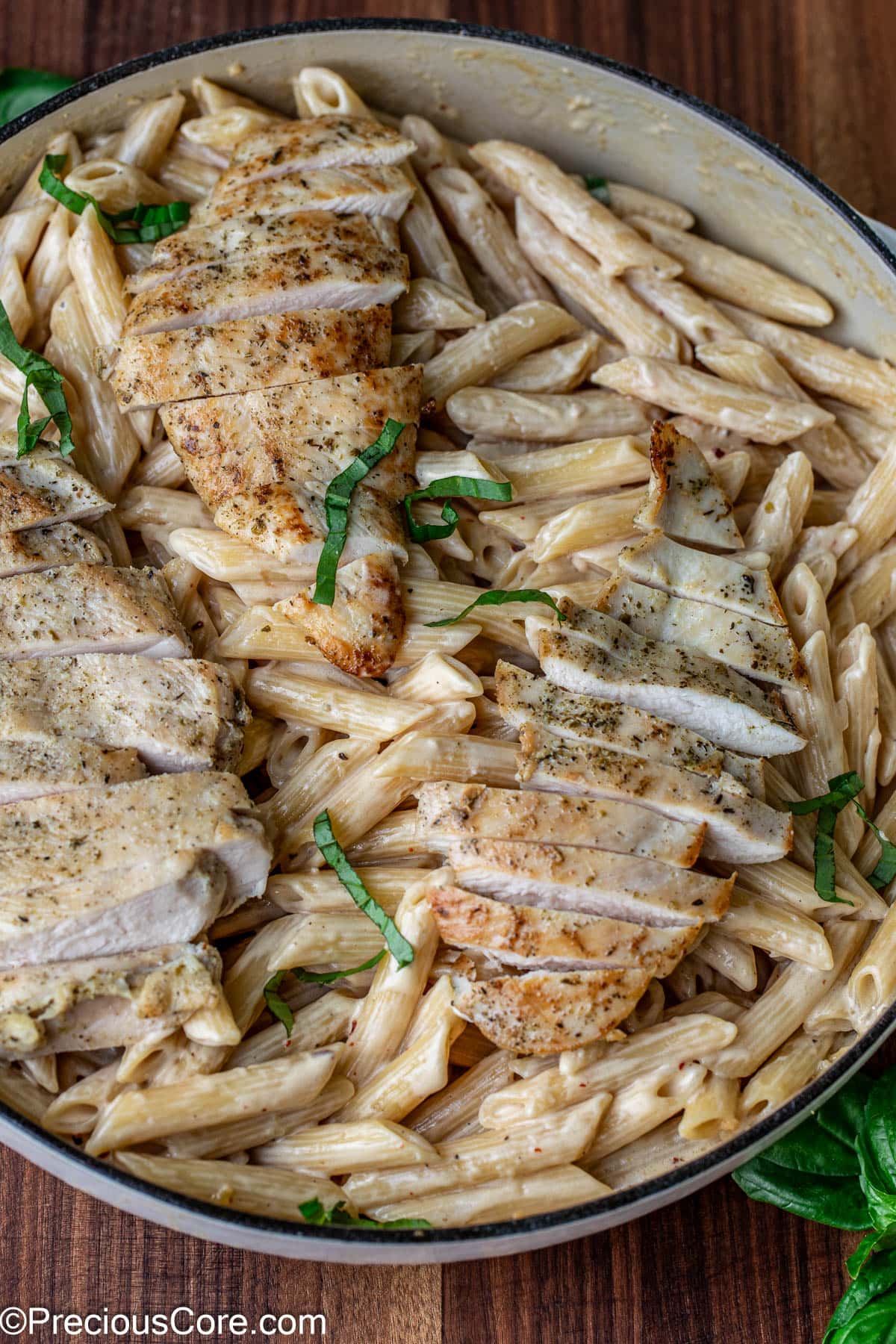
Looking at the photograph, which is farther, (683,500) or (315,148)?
(315,148)

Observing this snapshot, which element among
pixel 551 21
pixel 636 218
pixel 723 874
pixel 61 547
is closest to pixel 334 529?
pixel 61 547

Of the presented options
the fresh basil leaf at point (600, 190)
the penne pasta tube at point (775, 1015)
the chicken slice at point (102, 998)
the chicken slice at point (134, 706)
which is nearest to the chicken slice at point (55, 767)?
the chicken slice at point (134, 706)

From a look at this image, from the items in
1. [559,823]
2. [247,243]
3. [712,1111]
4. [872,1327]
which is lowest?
[872,1327]

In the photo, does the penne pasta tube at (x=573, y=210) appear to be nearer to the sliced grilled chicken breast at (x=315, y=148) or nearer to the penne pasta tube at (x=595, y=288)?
the penne pasta tube at (x=595, y=288)

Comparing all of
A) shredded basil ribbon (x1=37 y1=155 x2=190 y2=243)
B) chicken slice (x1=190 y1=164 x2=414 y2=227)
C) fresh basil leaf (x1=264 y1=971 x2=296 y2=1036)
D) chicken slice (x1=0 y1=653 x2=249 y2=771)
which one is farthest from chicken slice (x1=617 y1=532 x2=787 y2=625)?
shredded basil ribbon (x1=37 y1=155 x2=190 y2=243)

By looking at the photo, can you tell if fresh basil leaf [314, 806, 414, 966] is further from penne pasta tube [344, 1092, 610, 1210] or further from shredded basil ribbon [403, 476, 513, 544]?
shredded basil ribbon [403, 476, 513, 544]

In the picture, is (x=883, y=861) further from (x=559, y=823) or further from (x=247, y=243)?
(x=247, y=243)

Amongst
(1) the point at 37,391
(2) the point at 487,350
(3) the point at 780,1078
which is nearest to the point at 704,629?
(2) the point at 487,350
